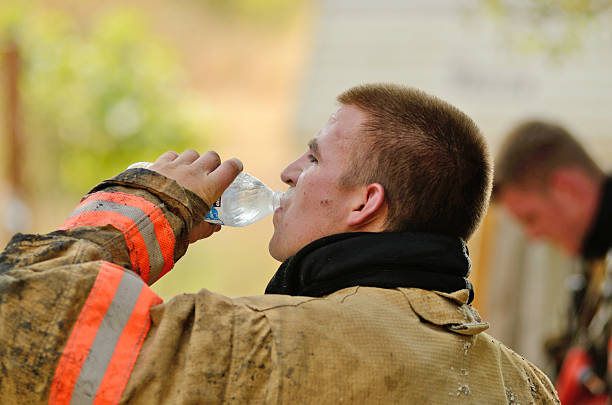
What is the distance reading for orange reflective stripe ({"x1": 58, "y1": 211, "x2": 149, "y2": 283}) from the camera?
1677mm

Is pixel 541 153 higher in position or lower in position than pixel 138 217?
higher

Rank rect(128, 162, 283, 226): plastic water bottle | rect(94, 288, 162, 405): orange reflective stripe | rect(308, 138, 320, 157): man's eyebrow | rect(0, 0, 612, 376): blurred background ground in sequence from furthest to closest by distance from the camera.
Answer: rect(0, 0, 612, 376): blurred background ground → rect(128, 162, 283, 226): plastic water bottle → rect(308, 138, 320, 157): man's eyebrow → rect(94, 288, 162, 405): orange reflective stripe

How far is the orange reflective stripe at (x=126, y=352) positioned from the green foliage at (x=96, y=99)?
31.1 feet

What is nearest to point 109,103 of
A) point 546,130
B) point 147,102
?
point 147,102

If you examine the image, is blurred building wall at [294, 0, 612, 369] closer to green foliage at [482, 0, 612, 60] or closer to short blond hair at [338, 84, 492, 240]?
green foliage at [482, 0, 612, 60]

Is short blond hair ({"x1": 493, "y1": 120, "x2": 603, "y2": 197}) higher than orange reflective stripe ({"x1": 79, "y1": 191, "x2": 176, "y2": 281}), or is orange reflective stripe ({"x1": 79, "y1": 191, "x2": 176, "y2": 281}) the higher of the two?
short blond hair ({"x1": 493, "y1": 120, "x2": 603, "y2": 197})

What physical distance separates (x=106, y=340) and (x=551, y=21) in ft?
15.2

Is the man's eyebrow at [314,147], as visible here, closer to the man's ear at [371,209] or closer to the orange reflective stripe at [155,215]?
the man's ear at [371,209]

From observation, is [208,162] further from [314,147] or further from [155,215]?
[314,147]

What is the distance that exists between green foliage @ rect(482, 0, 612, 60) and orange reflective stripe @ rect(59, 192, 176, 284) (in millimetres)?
3897

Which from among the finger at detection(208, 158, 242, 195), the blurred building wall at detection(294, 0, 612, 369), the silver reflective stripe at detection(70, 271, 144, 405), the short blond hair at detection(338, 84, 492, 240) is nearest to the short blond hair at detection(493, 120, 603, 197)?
the blurred building wall at detection(294, 0, 612, 369)

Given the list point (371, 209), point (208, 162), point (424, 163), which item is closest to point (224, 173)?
point (208, 162)

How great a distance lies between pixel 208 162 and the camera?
189cm

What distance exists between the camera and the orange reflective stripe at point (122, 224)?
1.68 m
